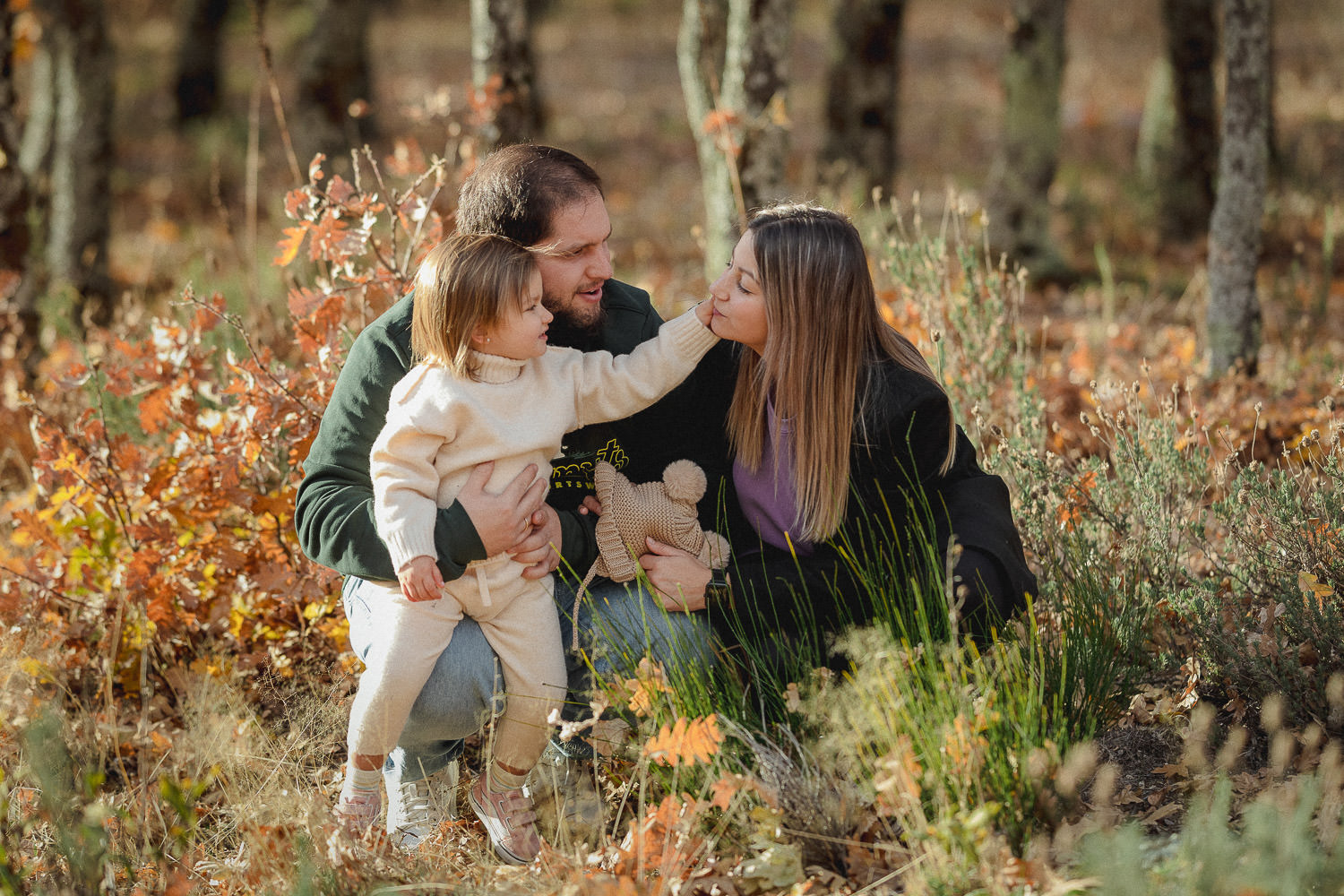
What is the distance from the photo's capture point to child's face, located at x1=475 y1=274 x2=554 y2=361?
2625 millimetres

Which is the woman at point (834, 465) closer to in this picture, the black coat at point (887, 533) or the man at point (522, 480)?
the black coat at point (887, 533)

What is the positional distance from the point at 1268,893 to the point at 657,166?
1221 cm

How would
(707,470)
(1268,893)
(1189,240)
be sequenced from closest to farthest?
(1268,893) → (707,470) → (1189,240)

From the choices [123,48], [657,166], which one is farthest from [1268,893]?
[123,48]

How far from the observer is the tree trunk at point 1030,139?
7457mm

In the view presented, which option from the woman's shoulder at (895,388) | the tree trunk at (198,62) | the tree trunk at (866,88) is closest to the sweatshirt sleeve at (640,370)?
the woman's shoulder at (895,388)

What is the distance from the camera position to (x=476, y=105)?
4.85m

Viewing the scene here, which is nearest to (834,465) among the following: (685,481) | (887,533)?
(887,533)

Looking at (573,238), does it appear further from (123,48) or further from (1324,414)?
(123,48)

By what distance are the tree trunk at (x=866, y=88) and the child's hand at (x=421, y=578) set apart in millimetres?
7192

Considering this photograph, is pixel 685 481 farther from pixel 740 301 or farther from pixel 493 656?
pixel 493 656

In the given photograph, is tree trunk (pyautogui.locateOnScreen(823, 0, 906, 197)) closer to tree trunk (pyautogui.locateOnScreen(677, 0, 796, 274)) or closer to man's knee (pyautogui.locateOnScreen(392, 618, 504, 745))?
tree trunk (pyautogui.locateOnScreen(677, 0, 796, 274))

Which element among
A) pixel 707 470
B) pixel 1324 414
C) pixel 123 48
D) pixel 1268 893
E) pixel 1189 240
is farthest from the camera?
pixel 123 48

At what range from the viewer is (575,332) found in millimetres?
3049
